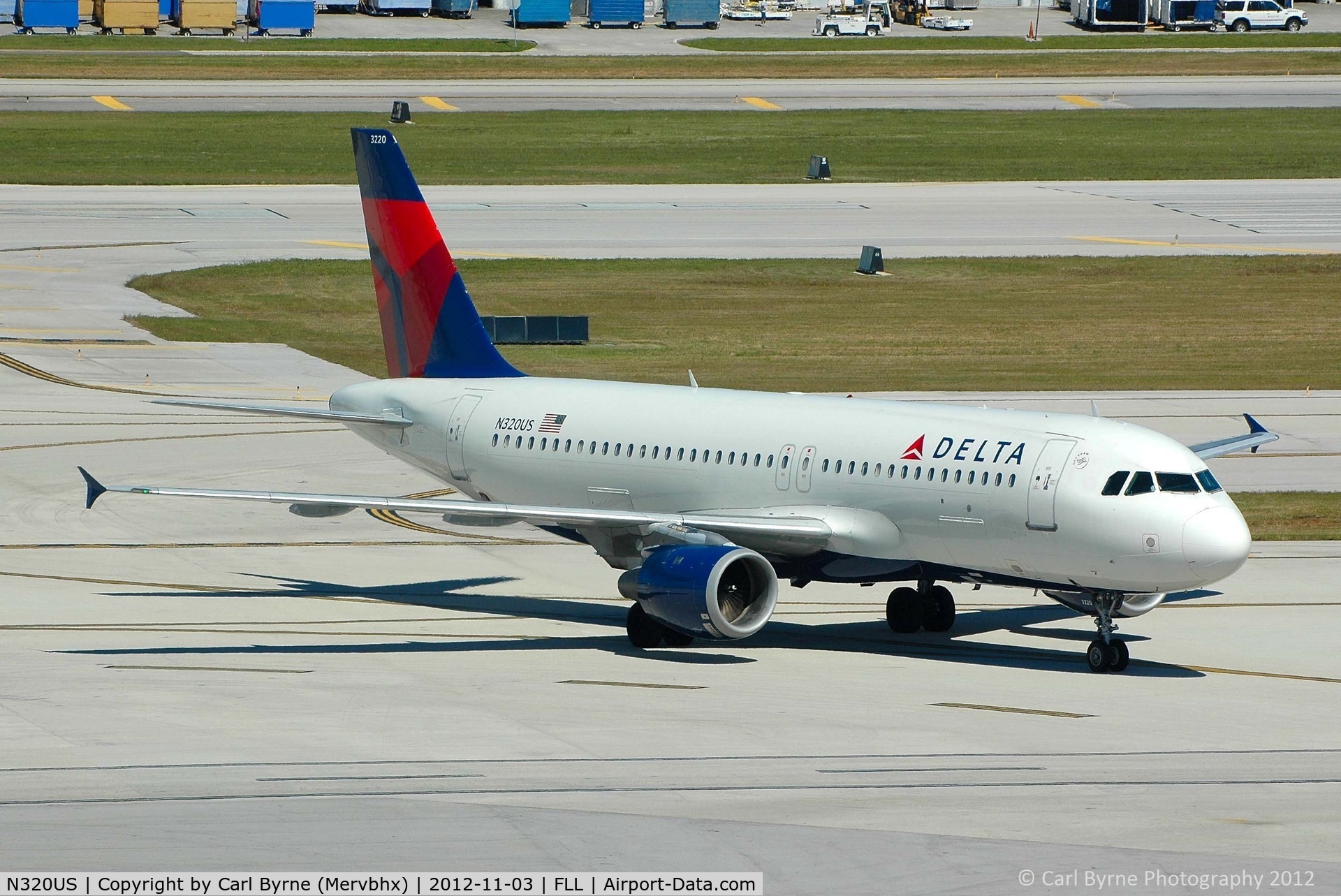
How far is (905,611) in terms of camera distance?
116 feet

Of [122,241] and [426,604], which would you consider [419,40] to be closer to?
[122,241]

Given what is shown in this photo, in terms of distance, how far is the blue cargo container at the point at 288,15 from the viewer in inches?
6619

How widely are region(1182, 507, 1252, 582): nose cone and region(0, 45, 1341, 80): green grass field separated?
122m

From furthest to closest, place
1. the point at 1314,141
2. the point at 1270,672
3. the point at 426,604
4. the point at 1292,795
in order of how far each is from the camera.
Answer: the point at 1314,141, the point at 426,604, the point at 1270,672, the point at 1292,795

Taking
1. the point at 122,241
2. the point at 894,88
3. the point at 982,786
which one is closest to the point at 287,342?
the point at 122,241

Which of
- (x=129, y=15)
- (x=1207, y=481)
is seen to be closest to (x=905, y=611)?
(x=1207, y=481)

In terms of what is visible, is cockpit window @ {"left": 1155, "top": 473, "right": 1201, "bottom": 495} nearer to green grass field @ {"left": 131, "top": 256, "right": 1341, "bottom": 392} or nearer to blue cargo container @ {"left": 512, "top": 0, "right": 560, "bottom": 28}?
green grass field @ {"left": 131, "top": 256, "right": 1341, "bottom": 392}

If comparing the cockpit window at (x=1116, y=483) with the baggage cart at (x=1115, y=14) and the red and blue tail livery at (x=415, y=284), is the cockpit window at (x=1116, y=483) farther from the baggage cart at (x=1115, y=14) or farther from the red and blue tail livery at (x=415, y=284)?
the baggage cart at (x=1115, y=14)

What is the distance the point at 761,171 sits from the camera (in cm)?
11238

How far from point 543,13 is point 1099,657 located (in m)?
155

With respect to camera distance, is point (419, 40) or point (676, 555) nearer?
point (676, 555)

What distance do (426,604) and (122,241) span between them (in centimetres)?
5498

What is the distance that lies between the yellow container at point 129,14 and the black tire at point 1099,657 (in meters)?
149

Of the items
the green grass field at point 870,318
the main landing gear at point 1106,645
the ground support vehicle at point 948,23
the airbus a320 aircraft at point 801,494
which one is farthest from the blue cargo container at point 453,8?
the main landing gear at point 1106,645
